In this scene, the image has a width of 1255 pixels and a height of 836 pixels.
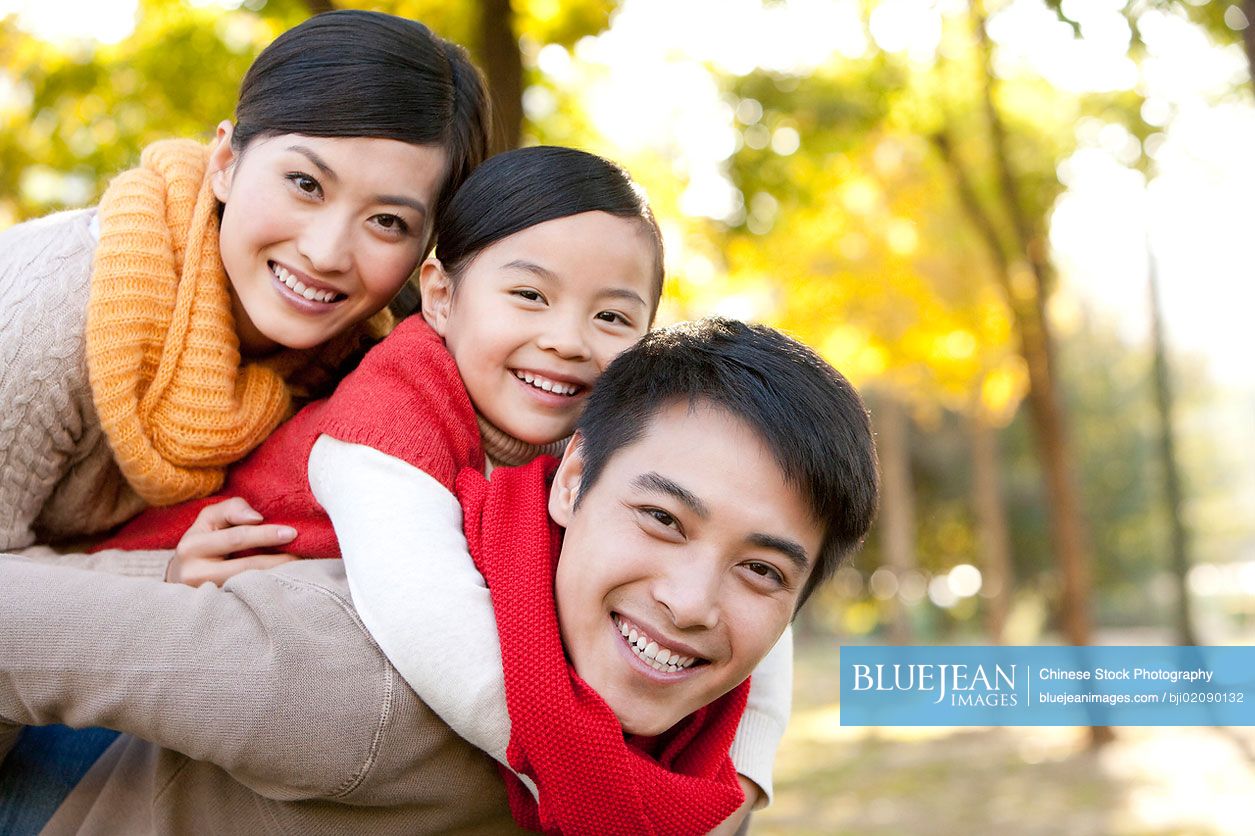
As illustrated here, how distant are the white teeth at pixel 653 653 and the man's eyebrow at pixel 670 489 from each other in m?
0.20

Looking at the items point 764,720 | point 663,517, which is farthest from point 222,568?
point 764,720

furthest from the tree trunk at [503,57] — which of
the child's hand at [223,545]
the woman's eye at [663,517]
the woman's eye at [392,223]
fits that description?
the woman's eye at [663,517]

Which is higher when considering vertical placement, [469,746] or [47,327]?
[47,327]

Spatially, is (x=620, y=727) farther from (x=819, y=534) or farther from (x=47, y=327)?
(x=47, y=327)

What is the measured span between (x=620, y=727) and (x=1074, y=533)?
8492 millimetres

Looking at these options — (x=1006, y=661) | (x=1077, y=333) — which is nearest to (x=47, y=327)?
(x=1006, y=661)

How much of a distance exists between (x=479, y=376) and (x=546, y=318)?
166 mm

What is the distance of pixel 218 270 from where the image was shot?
2.45 m

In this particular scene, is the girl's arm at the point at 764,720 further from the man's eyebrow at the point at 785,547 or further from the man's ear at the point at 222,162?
Result: the man's ear at the point at 222,162

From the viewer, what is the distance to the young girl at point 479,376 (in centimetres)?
209

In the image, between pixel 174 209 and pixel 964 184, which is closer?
pixel 174 209

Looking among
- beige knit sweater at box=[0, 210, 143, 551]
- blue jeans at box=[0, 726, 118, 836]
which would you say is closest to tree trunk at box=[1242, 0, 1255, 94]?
beige knit sweater at box=[0, 210, 143, 551]

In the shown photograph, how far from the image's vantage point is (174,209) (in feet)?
8.12

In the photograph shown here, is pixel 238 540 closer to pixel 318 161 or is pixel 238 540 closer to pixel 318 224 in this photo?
pixel 318 224
